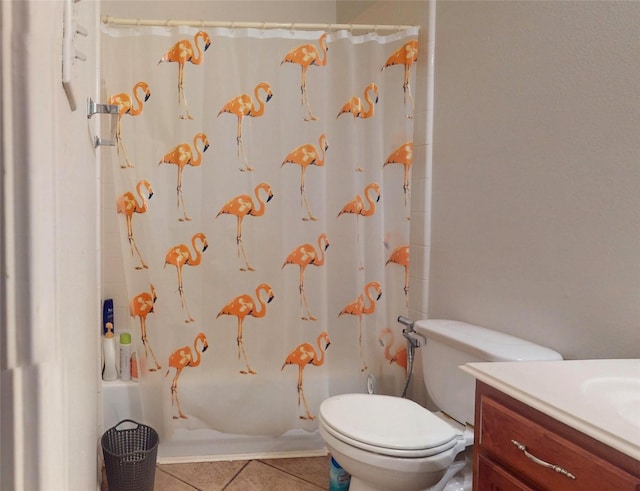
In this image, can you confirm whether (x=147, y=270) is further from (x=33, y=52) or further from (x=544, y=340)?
(x=33, y=52)

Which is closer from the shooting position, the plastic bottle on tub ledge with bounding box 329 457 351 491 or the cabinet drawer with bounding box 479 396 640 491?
the cabinet drawer with bounding box 479 396 640 491

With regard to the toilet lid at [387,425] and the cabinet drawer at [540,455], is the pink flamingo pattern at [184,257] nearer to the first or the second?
the toilet lid at [387,425]

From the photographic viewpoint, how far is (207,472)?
190 cm

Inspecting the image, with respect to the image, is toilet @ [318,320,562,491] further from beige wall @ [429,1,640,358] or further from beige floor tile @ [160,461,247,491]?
beige floor tile @ [160,461,247,491]

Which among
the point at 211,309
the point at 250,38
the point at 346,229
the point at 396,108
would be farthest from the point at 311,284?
the point at 250,38

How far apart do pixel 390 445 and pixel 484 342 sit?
419 mm

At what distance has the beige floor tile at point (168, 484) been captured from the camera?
1774 millimetres

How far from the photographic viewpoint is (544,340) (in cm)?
135

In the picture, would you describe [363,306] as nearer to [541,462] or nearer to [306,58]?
[306,58]

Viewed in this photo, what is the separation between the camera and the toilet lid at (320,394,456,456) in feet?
4.19

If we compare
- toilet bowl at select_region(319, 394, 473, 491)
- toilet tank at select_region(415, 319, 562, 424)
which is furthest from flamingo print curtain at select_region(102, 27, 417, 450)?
toilet bowl at select_region(319, 394, 473, 491)

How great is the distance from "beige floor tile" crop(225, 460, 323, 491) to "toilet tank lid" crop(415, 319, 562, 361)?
81 cm

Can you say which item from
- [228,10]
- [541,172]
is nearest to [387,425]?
[541,172]

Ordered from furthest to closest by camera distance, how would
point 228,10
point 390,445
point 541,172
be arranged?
point 228,10 → point 541,172 → point 390,445
